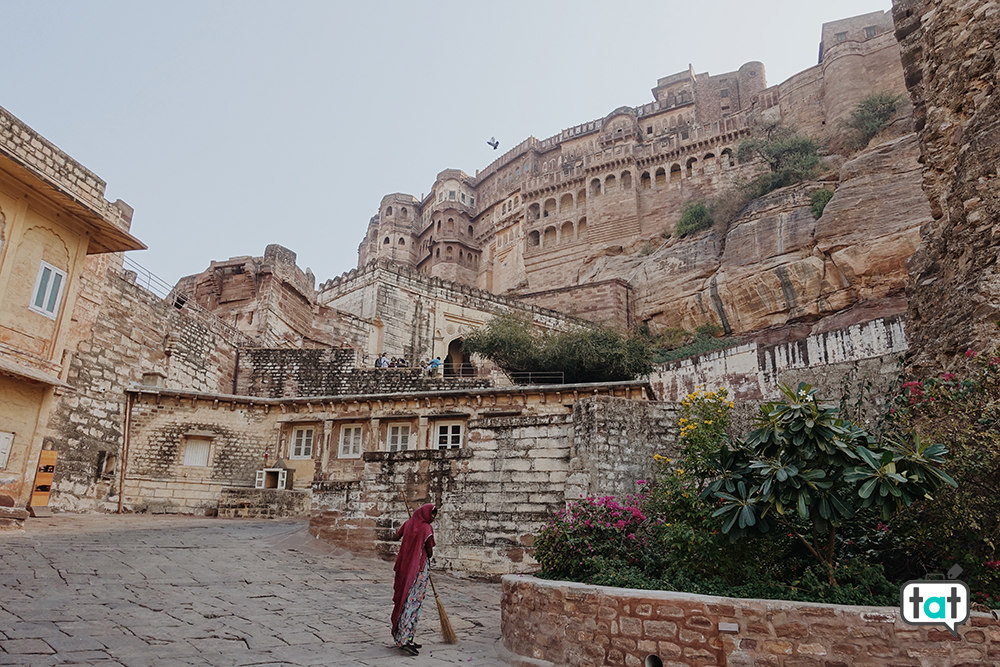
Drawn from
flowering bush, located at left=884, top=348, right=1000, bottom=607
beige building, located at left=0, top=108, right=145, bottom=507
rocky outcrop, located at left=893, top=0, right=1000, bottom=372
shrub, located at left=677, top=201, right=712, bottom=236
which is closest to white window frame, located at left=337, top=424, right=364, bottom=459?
beige building, located at left=0, top=108, right=145, bottom=507

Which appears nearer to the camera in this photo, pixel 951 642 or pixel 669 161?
pixel 951 642

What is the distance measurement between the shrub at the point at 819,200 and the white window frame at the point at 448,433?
65.7ft

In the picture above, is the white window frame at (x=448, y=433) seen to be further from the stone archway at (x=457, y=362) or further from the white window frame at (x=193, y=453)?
the stone archway at (x=457, y=362)

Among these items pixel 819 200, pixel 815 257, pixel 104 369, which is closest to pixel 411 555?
pixel 104 369

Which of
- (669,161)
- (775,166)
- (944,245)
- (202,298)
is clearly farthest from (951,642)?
(669,161)

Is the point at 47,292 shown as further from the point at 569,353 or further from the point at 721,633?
the point at 569,353

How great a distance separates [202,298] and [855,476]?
29.9 meters

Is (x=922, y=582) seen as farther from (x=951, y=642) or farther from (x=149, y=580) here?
(x=149, y=580)

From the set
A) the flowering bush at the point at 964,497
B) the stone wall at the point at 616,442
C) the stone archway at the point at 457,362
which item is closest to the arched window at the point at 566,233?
the stone archway at the point at 457,362

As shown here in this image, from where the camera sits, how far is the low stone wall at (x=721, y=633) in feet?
14.4

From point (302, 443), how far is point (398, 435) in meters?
3.43

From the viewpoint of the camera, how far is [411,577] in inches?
249

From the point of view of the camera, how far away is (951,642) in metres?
4.34

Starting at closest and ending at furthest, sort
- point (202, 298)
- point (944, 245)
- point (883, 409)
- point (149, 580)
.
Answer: point (944, 245) < point (149, 580) < point (883, 409) < point (202, 298)
